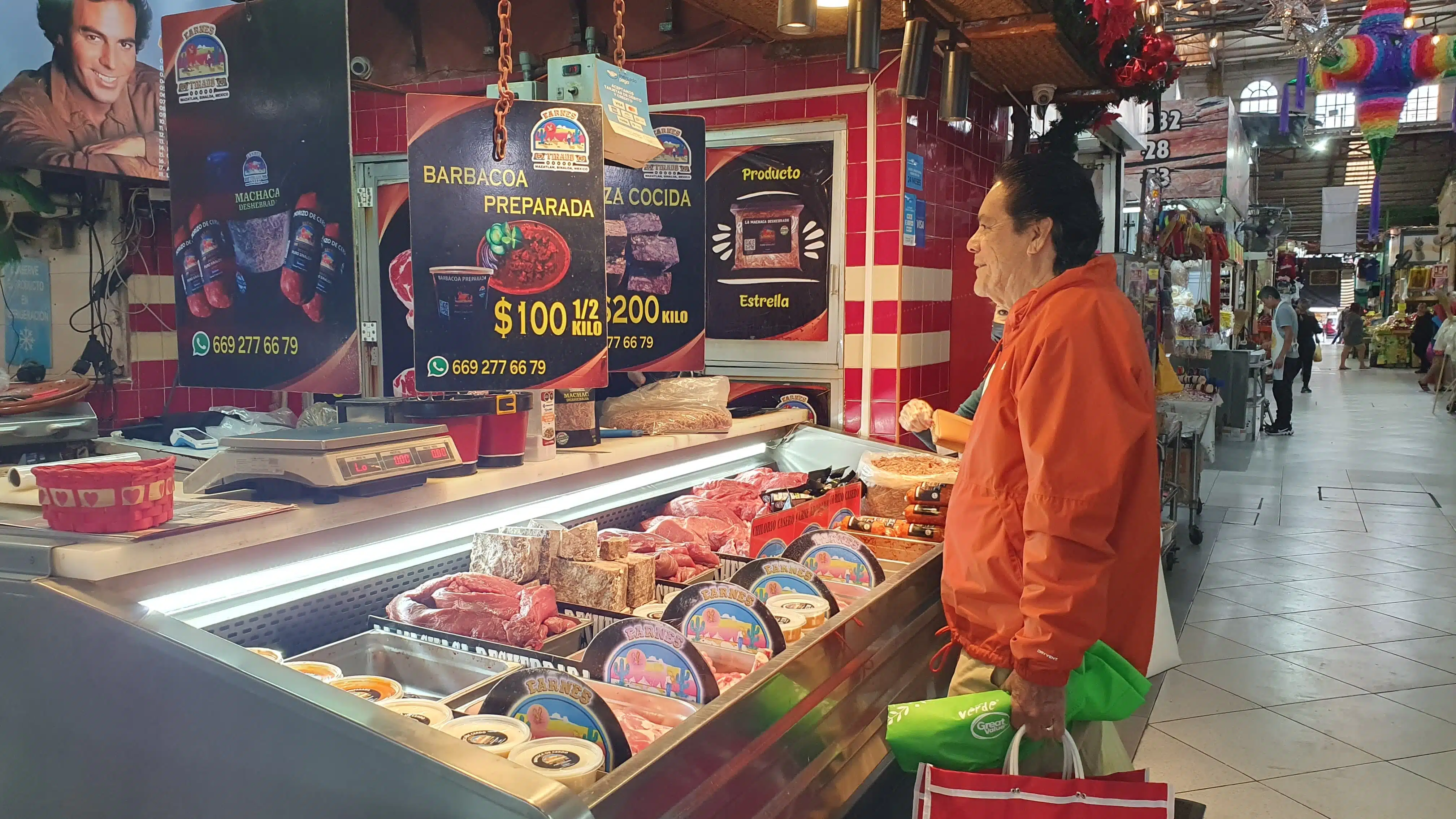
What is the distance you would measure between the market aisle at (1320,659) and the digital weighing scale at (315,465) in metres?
3.25

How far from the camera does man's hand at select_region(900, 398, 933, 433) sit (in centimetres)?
345

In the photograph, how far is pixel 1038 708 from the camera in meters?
2.12

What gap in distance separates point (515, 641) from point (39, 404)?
407 centimetres

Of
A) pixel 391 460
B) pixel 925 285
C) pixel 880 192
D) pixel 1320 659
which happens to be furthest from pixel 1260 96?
pixel 391 460

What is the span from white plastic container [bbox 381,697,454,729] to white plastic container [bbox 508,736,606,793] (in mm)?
217

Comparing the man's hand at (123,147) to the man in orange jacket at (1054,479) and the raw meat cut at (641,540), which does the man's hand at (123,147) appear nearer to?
the raw meat cut at (641,540)

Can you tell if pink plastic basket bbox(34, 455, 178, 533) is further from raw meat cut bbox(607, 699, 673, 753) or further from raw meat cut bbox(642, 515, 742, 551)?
raw meat cut bbox(642, 515, 742, 551)

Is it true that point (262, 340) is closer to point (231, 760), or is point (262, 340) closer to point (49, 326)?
point (231, 760)

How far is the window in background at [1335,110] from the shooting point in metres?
27.9

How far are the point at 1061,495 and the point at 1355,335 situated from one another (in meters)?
34.4

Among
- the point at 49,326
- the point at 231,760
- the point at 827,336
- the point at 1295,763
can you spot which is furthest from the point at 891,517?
the point at 49,326

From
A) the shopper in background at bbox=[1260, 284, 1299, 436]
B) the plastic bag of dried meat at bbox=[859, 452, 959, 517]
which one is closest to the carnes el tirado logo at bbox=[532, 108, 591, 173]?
the plastic bag of dried meat at bbox=[859, 452, 959, 517]

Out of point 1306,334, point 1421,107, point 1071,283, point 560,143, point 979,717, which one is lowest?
point 979,717

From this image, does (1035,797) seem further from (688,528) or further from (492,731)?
(688,528)
